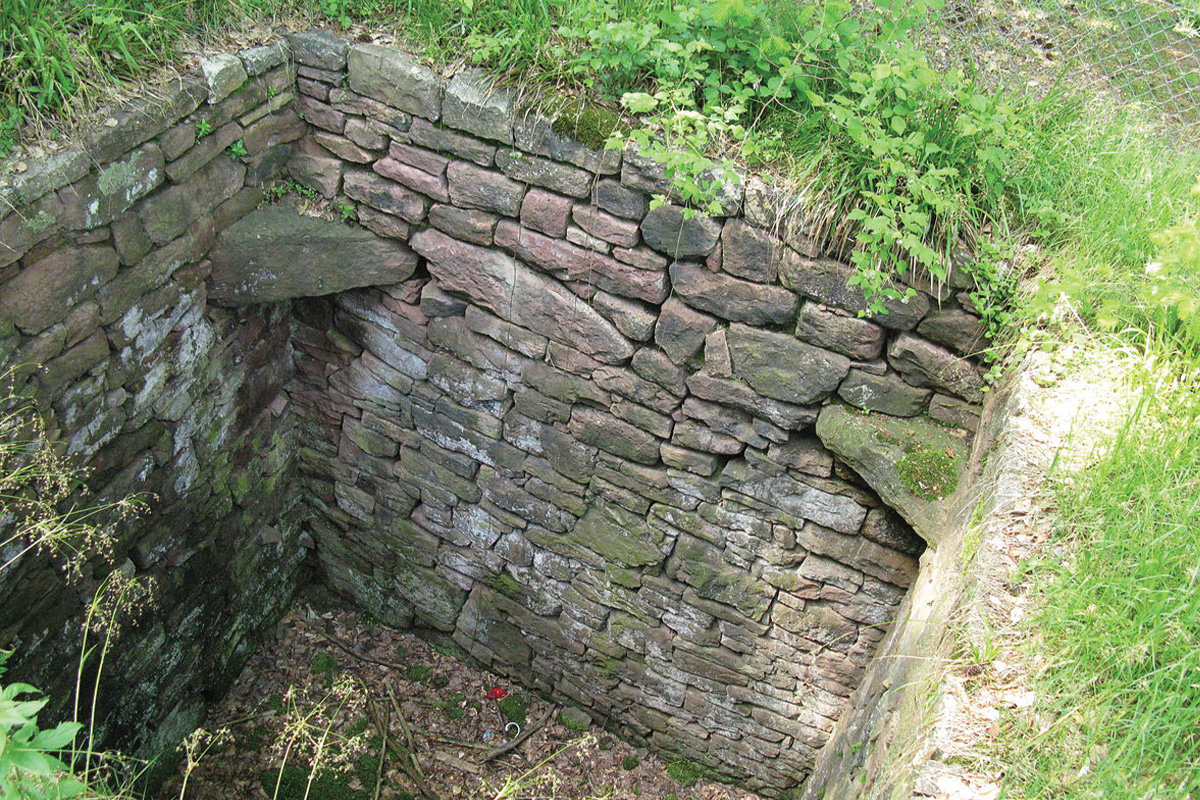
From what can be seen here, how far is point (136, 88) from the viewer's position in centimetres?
313

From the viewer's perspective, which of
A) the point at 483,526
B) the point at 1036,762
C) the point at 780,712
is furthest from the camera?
the point at 483,526

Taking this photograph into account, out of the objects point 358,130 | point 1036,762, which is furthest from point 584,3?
point 1036,762

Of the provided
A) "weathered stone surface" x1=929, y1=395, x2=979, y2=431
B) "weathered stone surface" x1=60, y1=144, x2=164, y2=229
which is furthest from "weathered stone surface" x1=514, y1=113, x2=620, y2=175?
"weathered stone surface" x1=929, y1=395, x2=979, y2=431

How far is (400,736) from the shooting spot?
4434 mm

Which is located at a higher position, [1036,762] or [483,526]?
[1036,762]

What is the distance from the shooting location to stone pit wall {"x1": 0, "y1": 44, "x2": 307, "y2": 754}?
298 cm

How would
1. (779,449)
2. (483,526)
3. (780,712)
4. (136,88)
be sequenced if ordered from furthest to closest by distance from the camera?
(483,526)
(780,712)
(779,449)
(136,88)

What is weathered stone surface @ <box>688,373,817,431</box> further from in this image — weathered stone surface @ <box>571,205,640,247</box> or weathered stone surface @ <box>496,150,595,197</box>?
weathered stone surface @ <box>496,150,595,197</box>

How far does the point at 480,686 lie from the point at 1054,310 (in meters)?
3.40

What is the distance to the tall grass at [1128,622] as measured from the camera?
6.43 feet

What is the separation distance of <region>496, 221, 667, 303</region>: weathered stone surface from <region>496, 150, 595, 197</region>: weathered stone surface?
0.21 meters

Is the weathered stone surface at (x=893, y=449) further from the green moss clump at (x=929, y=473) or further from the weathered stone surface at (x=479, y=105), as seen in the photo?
the weathered stone surface at (x=479, y=105)

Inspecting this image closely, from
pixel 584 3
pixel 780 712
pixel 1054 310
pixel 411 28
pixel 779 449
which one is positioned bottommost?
pixel 780 712

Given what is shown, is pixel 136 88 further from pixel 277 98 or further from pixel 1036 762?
pixel 1036 762
